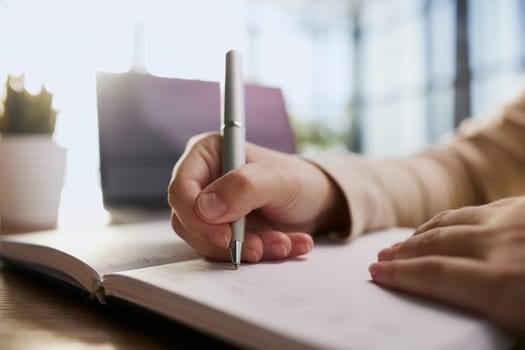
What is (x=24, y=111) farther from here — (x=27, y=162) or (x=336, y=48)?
(x=336, y=48)

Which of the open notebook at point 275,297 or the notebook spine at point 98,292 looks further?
the notebook spine at point 98,292

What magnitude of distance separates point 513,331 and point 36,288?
15.4 inches

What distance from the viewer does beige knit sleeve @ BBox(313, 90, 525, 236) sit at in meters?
0.58

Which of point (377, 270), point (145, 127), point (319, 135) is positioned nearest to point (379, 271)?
point (377, 270)

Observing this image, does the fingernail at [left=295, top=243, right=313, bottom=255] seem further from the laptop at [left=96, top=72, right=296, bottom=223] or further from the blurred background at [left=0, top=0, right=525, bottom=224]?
the blurred background at [left=0, top=0, right=525, bottom=224]

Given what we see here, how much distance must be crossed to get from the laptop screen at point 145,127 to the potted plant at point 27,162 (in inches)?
6.9

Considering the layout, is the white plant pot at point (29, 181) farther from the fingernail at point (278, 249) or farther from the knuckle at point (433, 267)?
the knuckle at point (433, 267)

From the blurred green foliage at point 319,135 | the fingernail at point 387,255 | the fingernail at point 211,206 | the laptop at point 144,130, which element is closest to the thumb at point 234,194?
the fingernail at point 211,206

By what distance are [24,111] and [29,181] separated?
0.13 meters

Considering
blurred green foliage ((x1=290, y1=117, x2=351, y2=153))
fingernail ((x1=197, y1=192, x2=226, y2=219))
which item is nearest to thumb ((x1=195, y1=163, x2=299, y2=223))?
fingernail ((x1=197, y1=192, x2=226, y2=219))

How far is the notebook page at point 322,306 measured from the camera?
226mm

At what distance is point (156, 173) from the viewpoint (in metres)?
0.79

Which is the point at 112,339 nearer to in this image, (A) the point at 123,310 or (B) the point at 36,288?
(A) the point at 123,310

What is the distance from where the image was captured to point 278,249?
0.41 m
